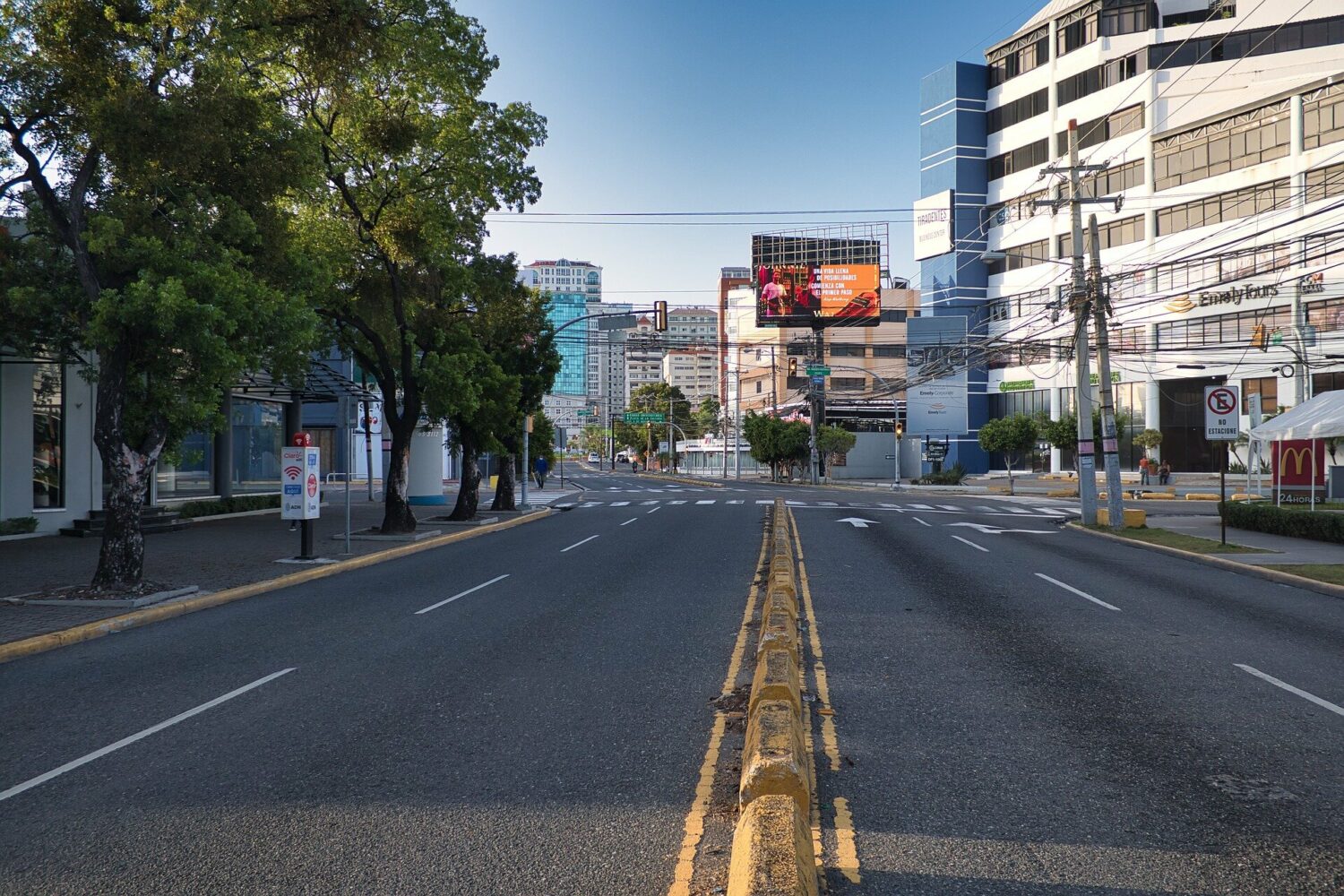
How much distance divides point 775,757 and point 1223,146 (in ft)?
201

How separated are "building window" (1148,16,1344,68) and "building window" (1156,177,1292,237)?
26.0ft

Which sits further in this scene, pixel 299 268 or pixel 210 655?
pixel 299 268

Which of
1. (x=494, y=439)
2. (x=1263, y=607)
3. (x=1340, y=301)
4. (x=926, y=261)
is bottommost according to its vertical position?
(x=1263, y=607)

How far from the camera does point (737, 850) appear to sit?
3.79 meters

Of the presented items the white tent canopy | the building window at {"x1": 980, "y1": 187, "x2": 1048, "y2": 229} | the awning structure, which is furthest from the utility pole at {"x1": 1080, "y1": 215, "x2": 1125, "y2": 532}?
the building window at {"x1": 980, "y1": 187, "x2": 1048, "y2": 229}

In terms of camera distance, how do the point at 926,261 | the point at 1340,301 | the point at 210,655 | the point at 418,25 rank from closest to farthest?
the point at 210,655, the point at 418,25, the point at 1340,301, the point at 926,261

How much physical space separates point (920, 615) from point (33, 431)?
1918 cm

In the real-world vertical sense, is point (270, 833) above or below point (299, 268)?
below

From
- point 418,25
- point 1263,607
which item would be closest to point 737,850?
point 1263,607

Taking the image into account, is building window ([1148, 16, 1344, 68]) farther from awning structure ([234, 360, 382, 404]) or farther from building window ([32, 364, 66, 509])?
building window ([32, 364, 66, 509])

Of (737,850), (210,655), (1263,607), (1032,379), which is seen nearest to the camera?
(737,850)

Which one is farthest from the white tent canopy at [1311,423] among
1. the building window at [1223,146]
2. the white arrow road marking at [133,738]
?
the building window at [1223,146]

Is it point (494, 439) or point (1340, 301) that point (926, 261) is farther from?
point (494, 439)

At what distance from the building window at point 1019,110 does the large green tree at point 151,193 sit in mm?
62538
